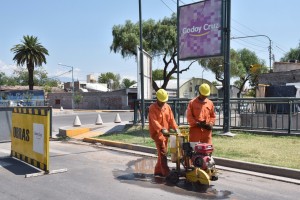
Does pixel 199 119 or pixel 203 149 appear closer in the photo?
pixel 203 149

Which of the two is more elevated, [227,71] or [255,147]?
[227,71]

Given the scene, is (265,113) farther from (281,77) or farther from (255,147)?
(281,77)

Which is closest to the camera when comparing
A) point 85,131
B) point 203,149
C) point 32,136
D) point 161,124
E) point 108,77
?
point 203,149

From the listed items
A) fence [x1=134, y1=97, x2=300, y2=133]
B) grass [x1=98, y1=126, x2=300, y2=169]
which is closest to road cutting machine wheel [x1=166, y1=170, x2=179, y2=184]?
grass [x1=98, y1=126, x2=300, y2=169]

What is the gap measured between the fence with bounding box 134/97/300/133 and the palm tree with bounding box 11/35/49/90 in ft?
136

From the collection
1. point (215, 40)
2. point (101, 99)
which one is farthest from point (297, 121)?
point (101, 99)

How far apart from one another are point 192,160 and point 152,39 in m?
37.9

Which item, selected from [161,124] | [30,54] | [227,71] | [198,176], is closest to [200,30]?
[227,71]

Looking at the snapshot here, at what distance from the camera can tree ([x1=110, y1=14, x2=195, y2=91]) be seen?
1670 inches

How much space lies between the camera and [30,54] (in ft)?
169

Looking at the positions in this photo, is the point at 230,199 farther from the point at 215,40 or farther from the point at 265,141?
the point at 215,40

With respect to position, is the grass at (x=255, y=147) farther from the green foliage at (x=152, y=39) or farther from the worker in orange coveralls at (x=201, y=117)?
the green foliage at (x=152, y=39)

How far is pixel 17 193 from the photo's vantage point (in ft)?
20.0

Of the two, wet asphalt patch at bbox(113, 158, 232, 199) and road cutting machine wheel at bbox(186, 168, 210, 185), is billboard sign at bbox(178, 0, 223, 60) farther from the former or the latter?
road cutting machine wheel at bbox(186, 168, 210, 185)
